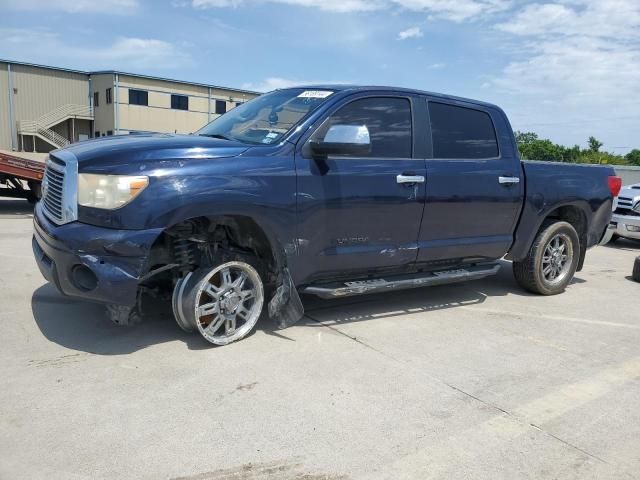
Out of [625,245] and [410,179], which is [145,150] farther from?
[625,245]

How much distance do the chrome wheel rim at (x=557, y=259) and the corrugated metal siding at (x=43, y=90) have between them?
44.0 metres

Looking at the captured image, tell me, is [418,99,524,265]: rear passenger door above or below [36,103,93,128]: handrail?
below

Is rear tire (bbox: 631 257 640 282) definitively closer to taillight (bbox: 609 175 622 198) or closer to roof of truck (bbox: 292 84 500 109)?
taillight (bbox: 609 175 622 198)

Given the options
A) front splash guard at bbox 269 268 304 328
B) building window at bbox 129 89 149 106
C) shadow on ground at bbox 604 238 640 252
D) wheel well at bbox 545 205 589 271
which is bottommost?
shadow on ground at bbox 604 238 640 252

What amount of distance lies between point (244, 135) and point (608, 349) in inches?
138

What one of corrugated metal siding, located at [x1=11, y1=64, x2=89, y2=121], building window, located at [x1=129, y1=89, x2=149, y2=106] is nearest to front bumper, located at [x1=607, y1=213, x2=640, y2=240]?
building window, located at [x1=129, y1=89, x2=149, y2=106]

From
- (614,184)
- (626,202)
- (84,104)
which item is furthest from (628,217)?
(84,104)

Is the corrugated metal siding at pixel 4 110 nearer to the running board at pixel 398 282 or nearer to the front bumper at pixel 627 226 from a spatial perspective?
the front bumper at pixel 627 226

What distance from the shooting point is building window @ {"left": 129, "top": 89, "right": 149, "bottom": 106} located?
42594mm

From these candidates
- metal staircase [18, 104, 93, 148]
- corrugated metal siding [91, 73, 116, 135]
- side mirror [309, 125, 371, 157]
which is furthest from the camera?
corrugated metal siding [91, 73, 116, 135]

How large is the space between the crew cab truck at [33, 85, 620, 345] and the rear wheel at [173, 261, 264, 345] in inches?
0.4

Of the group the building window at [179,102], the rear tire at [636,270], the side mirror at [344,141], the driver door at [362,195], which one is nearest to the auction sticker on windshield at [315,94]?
the driver door at [362,195]

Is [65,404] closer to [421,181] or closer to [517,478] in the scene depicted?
[517,478]

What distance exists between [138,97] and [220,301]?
42752 mm
